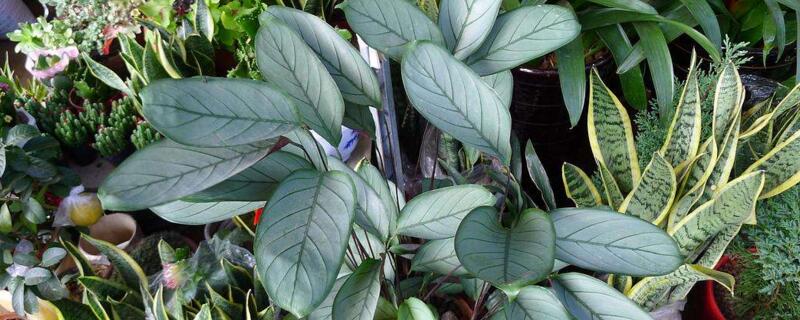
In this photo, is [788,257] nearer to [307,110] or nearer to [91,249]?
[307,110]

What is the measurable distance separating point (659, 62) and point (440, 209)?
0.62 metres

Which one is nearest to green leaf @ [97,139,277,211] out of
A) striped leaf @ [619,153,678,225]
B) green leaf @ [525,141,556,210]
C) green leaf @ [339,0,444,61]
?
green leaf @ [339,0,444,61]

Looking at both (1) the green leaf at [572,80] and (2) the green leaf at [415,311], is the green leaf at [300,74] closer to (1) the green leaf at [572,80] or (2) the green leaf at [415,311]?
(2) the green leaf at [415,311]

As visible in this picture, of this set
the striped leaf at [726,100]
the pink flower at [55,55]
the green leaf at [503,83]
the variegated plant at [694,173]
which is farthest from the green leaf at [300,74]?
the pink flower at [55,55]

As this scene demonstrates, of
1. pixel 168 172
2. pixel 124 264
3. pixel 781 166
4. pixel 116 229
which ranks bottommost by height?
pixel 116 229

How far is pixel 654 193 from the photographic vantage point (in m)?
0.77

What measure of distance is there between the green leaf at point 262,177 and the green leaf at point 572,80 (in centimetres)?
61

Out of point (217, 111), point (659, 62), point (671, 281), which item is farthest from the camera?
point (659, 62)

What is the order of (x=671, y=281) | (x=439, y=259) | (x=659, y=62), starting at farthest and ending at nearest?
(x=659, y=62) → (x=671, y=281) → (x=439, y=259)

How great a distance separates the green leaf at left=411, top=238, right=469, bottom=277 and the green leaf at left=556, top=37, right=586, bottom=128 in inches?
18.0

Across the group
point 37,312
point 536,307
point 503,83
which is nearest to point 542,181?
point 503,83

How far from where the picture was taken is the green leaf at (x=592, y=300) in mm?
517

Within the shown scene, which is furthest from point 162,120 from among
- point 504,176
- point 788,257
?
point 788,257

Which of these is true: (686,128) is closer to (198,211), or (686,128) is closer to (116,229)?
(198,211)
